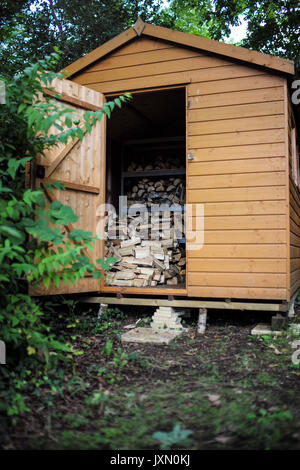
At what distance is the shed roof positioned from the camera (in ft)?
14.7

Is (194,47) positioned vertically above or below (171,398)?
above

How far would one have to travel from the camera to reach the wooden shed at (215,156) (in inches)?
177

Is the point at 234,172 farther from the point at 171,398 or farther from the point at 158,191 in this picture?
the point at 158,191

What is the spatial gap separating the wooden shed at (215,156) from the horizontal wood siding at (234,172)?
11 mm

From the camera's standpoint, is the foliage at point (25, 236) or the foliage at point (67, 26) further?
the foliage at point (67, 26)

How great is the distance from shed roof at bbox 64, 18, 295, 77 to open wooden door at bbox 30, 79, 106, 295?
1.87 feet

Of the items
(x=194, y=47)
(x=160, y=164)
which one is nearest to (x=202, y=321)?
(x=194, y=47)

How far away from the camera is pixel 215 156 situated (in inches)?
186

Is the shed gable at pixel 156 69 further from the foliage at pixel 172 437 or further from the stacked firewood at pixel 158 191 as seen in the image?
the foliage at pixel 172 437

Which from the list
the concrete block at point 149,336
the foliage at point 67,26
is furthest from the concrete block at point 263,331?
the foliage at point 67,26

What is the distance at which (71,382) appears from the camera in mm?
3064

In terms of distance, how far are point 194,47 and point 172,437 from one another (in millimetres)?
4294

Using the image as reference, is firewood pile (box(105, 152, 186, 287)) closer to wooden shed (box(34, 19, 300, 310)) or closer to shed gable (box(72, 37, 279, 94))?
wooden shed (box(34, 19, 300, 310))
